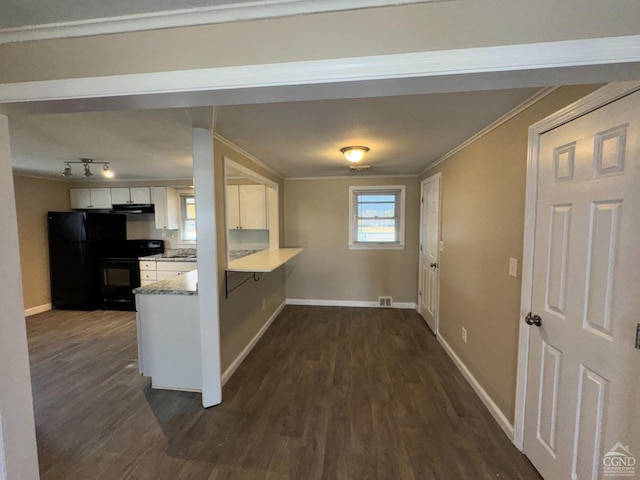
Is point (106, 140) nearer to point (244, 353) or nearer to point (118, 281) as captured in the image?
point (244, 353)

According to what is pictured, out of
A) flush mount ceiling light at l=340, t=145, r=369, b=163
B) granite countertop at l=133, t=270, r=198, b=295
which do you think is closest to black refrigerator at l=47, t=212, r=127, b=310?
granite countertop at l=133, t=270, r=198, b=295

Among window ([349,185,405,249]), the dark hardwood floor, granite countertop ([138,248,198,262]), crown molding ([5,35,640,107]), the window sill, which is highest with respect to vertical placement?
crown molding ([5,35,640,107])

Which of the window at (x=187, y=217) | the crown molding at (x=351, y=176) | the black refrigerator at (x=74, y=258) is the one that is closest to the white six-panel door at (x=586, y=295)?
the crown molding at (x=351, y=176)

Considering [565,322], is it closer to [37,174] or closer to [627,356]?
[627,356]

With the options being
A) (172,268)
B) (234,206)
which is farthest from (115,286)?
(234,206)

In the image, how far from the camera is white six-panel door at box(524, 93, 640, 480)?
3.67ft

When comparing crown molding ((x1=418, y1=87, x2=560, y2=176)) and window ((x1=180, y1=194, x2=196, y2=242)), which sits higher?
crown molding ((x1=418, y1=87, x2=560, y2=176))

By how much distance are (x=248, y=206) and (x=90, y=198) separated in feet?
10.1

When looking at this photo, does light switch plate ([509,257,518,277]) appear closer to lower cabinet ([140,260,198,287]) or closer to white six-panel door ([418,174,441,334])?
white six-panel door ([418,174,441,334])

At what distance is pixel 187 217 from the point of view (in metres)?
5.11

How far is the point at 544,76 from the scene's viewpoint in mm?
852

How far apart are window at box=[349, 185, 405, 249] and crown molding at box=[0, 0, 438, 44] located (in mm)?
3760

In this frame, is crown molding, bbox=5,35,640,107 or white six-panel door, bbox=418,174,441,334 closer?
crown molding, bbox=5,35,640,107

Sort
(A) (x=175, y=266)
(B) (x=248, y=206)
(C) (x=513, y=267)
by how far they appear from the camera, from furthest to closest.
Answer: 1. (A) (x=175, y=266)
2. (B) (x=248, y=206)
3. (C) (x=513, y=267)
